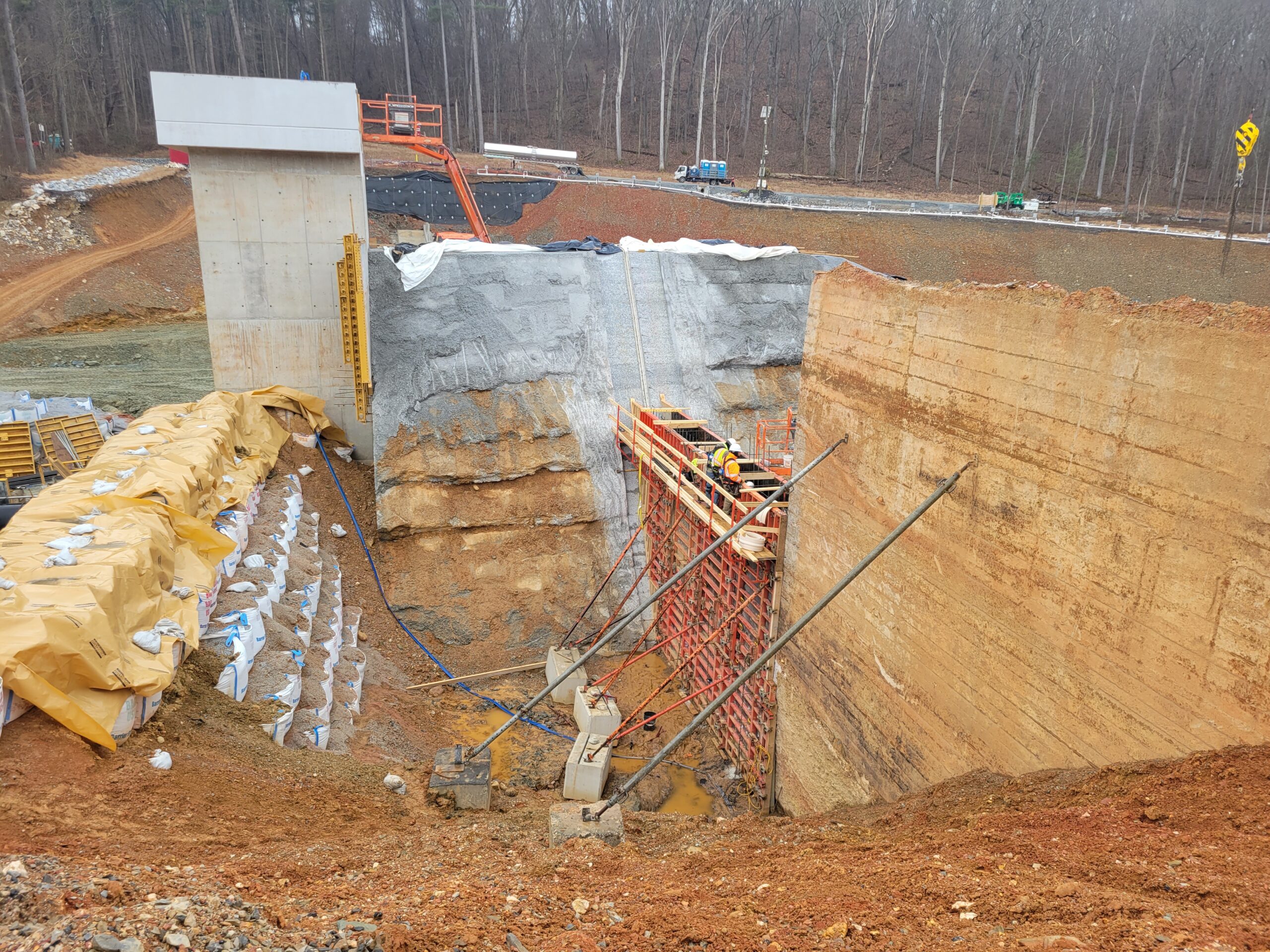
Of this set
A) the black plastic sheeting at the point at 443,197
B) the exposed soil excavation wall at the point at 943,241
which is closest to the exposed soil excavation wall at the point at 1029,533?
the exposed soil excavation wall at the point at 943,241

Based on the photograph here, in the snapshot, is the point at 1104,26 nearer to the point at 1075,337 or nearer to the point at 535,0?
the point at 535,0

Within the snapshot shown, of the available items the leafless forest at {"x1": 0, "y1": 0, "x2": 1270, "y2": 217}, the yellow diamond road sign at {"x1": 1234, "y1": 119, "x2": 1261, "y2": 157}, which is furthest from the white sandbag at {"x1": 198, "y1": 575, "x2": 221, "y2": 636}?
the leafless forest at {"x1": 0, "y1": 0, "x2": 1270, "y2": 217}

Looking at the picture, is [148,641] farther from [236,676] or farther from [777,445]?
[777,445]

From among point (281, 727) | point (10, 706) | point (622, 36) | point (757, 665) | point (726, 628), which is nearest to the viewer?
point (10, 706)

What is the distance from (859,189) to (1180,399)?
141ft

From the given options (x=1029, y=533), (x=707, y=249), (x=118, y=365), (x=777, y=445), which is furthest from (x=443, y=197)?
(x=1029, y=533)

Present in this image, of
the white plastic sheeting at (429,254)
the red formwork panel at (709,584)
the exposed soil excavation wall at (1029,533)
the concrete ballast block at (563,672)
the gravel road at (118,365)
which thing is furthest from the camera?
the gravel road at (118,365)

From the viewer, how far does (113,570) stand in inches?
297

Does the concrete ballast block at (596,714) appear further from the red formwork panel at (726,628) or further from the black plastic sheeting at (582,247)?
the black plastic sheeting at (582,247)

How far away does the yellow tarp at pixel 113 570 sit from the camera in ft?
21.6

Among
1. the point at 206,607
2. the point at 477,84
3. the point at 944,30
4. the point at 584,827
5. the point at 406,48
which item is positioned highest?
the point at 944,30

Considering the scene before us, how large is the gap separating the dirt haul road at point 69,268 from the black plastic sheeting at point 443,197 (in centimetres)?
765

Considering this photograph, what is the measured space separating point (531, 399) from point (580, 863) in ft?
41.5

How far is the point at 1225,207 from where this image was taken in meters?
47.6
